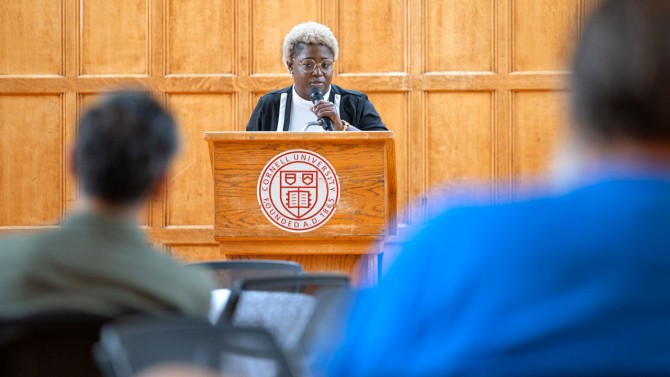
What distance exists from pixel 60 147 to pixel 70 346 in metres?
5.28

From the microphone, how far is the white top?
0.20 feet

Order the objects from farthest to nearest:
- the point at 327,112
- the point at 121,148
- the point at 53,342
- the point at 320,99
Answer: the point at 320,99
the point at 327,112
the point at 121,148
the point at 53,342

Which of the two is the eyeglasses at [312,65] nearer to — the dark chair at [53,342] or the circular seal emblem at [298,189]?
the circular seal emblem at [298,189]

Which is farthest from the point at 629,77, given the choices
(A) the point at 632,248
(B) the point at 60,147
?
(B) the point at 60,147

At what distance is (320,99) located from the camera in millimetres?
4430

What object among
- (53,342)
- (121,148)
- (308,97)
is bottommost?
(53,342)

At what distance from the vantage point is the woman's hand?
419 cm

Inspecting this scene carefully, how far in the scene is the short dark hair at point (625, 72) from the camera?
30.4 inches

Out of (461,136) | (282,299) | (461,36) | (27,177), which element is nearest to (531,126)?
(461,136)

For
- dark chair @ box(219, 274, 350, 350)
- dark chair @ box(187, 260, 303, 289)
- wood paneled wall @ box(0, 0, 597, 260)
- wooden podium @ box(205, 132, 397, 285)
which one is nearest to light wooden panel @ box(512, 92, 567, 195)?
wood paneled wall @ box(0, 0, 597, 260)

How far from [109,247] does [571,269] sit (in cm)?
87

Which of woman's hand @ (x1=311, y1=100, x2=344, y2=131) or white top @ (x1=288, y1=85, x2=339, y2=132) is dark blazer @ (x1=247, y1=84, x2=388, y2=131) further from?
woman's hand @ (x1=311, y1=100, x2=344, y2=131)

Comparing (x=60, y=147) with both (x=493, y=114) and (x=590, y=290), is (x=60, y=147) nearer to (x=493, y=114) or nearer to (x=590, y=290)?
(x=493, y=114)

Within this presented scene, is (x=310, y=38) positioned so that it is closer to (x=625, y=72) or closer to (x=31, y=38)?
(x=31, y=38)
